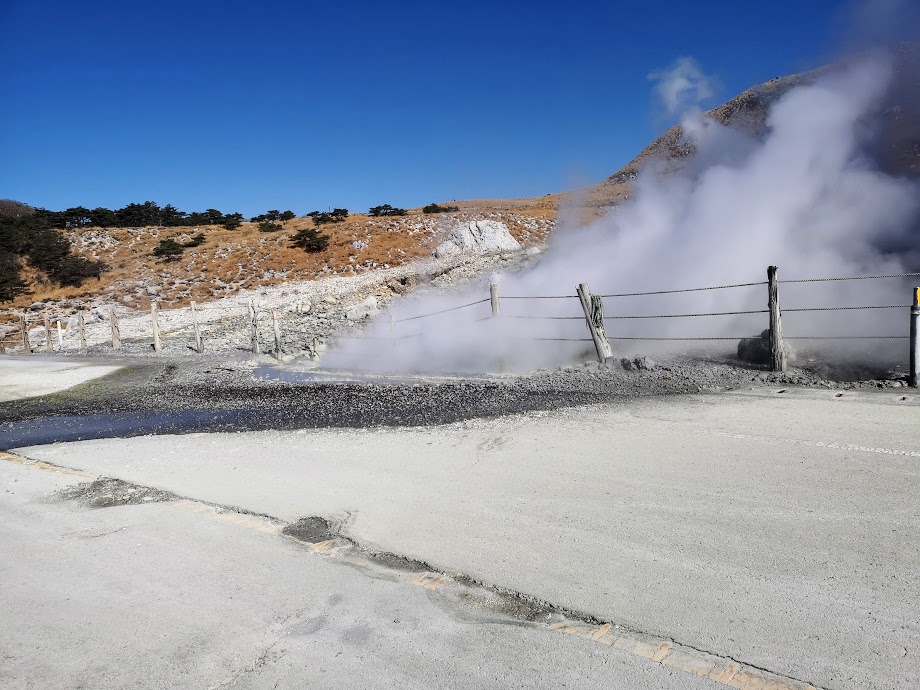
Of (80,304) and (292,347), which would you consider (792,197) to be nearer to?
(292,347)

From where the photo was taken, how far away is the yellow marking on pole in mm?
5075

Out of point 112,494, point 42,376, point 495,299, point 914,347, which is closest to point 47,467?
point 112,494

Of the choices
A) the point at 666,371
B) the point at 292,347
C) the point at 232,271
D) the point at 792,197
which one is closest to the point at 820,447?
the point at 666,371

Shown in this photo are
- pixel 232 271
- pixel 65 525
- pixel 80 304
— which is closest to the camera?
pixel 65 525

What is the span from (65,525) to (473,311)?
33.8 ft

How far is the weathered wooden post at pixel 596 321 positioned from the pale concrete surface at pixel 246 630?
673 centimetres

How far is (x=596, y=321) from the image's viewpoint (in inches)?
376

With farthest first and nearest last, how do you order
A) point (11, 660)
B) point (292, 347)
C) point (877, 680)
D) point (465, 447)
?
point (292, 347), point (465, 447), point (11, 660), point (877, 680)

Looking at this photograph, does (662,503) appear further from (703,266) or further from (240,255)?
(240,255)

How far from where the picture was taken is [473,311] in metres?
13.7

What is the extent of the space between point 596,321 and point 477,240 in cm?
1622

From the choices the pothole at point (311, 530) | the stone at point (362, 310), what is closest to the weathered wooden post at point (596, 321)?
the pothole at point (311, 530)

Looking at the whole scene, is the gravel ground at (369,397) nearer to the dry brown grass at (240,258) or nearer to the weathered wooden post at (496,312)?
the weathered wooden post at (496,312)

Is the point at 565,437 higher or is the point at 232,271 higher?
the point at 232,271
